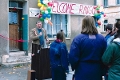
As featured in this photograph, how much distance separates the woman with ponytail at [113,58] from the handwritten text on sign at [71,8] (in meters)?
9.81

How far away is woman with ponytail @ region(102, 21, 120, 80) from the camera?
4129mm

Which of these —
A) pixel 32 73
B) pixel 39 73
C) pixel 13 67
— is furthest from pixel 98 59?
pixel 13 67

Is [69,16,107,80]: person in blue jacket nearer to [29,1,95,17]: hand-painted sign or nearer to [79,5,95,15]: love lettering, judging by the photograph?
[29,1,95,17]: hand-painted sign

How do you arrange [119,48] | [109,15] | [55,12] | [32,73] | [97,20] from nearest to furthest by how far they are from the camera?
[119,48] < [32,73] < [55,12] < [97,20] < [109,15]

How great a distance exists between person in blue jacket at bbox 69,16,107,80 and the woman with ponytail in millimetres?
192

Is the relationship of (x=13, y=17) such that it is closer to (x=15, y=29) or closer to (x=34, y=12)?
(x=15, y=29)

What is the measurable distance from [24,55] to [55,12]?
10.3 feet

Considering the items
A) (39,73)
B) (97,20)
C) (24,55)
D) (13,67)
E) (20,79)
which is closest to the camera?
(39,73)

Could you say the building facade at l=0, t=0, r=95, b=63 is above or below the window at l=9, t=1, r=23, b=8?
below

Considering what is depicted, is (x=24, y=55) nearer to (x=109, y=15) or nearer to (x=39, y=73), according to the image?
(x=39, y=73)

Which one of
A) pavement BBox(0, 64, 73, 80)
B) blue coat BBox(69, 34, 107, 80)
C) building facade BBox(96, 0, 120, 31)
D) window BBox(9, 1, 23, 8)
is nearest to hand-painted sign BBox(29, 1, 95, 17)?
window BBox(9, 1, 23, 8)

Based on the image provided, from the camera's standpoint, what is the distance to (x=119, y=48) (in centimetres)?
413

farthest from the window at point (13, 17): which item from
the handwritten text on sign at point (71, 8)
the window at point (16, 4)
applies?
the handwritten text on sign at point (71, 8)

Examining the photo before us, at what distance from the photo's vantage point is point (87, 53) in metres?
4.34
